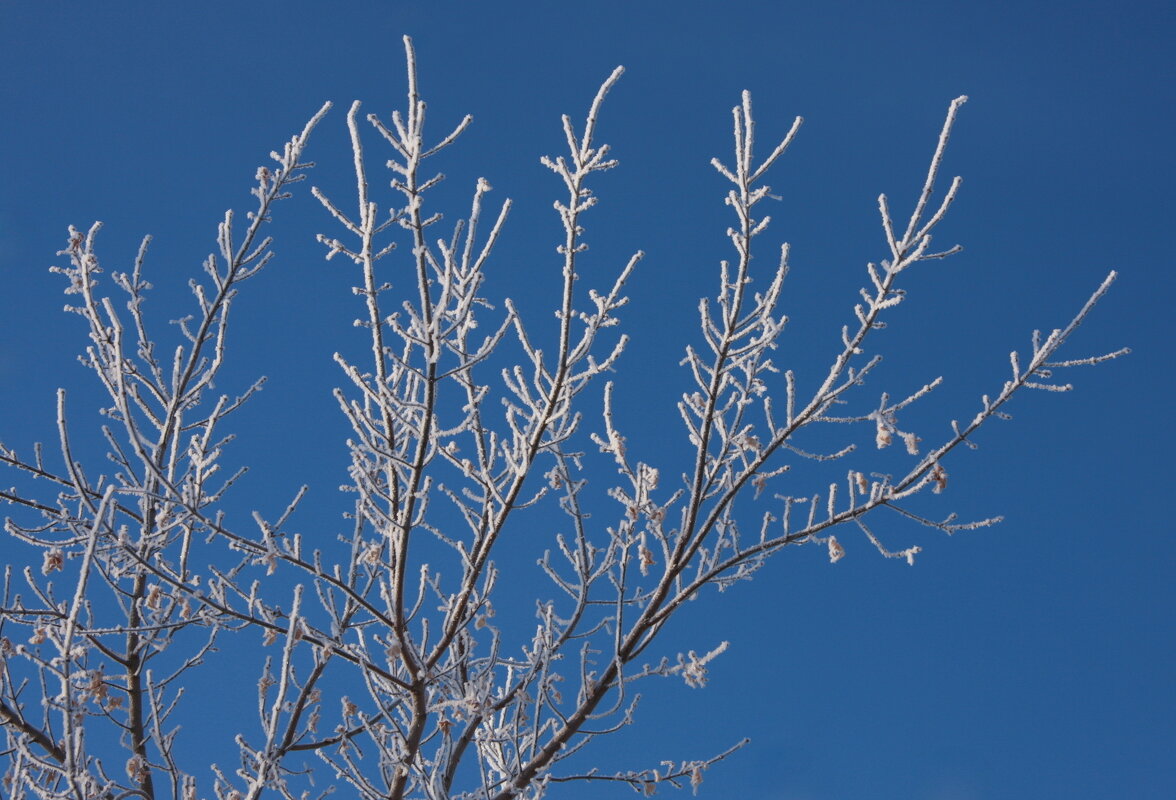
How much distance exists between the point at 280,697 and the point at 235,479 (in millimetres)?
2149

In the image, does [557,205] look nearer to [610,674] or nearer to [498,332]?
[498,332]

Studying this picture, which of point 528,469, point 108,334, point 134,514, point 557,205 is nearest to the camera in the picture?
point 557,205

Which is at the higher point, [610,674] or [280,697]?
[610,674]

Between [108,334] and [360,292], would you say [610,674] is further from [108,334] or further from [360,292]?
[108,334]

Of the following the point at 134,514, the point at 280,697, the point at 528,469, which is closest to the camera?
the point at 280,697

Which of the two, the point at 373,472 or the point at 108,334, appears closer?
the point at 373,472

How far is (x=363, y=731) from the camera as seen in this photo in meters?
4.45

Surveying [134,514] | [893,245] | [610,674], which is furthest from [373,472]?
[893,245]

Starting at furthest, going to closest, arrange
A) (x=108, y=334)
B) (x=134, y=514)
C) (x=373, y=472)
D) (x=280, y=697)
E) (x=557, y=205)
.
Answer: (x=134, y=514), (x=108, y=334), (x=373, y=472), (x=557, y=205), (x=280, y=697)

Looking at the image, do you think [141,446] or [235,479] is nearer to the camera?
[141,446]

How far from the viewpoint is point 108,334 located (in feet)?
13.9

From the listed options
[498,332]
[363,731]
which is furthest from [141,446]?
[363,731]

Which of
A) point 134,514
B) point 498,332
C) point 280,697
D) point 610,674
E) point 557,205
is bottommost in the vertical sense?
point 280,697

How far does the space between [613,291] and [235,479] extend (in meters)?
2.47
